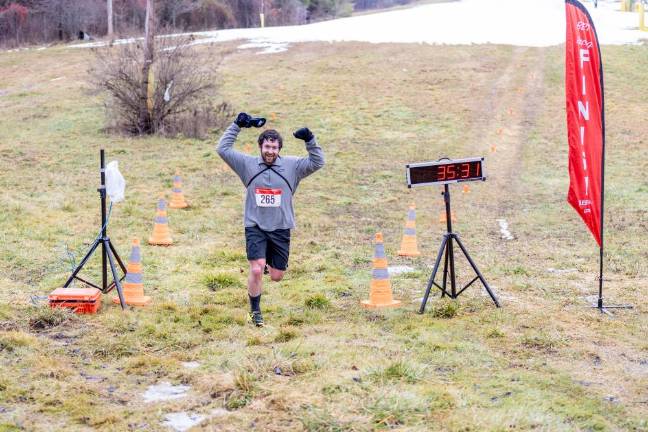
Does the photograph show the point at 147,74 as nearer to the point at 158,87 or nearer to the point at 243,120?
the point at 158,87

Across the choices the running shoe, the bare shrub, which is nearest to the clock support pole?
the running shoe

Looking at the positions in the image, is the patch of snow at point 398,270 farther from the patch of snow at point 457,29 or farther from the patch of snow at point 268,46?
the patch of snow at point 268,46

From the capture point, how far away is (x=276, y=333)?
7.62 meters

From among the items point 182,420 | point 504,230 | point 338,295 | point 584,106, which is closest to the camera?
point 182,420

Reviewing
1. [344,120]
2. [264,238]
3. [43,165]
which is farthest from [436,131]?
[264,238]

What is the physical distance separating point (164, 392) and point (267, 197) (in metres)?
2.45

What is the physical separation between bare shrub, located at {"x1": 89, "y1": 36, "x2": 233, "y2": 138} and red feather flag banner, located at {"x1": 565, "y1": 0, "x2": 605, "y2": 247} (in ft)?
51.5

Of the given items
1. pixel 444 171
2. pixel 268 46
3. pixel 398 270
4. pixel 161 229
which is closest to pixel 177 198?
pixel 161 229

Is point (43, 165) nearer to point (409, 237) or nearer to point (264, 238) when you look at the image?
point (409, 237)

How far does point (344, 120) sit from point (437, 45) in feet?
47.4

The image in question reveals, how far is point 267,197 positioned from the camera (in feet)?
26.2

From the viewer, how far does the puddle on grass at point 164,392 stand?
5995mm

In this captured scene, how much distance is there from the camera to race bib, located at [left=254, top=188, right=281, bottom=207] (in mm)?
7988

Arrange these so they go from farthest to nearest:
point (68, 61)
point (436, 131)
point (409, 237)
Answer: point (68, 61) → point (436, 131) → point (409, 237)
